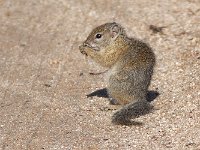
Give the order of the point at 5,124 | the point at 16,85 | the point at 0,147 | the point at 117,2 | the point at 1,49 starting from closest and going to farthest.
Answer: the point at 0,147 < the point at 5,124 < the point at 16,85 < the point at 1,49 < the point at 117,2

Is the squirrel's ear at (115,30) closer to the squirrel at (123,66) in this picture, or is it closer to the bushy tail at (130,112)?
the squirrel at (123,66)

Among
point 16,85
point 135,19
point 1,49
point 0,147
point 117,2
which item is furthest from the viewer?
point 117,2

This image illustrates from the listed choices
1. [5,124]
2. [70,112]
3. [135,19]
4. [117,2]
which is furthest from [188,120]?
[117,2]

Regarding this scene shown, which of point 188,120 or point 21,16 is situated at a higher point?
point 188,120

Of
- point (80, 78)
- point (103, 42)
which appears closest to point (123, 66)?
point (103, 42)

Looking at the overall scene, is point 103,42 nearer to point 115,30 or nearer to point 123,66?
point 115,30

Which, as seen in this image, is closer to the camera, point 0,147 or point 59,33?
point 0,147

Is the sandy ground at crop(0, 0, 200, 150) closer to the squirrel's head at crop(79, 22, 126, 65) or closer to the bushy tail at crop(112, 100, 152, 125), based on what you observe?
the bushy tail at crop(112, 100, 152, 125)

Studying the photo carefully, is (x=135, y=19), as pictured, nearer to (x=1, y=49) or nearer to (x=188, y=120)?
(x=1, y=49)
